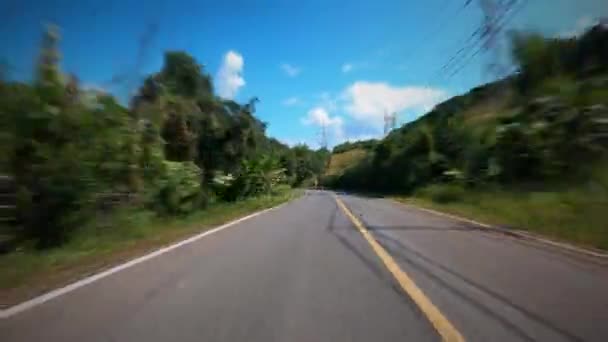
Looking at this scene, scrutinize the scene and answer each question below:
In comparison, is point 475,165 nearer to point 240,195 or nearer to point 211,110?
point 240,195

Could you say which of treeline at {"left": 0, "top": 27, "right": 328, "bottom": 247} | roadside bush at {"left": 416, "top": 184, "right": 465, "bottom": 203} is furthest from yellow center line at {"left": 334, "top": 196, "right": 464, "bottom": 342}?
A: roadside bush at {"left": 416, "top": 184, "right": 465, "bottom": 203}

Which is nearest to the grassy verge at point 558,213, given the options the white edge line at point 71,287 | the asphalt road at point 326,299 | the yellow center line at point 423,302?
the asphalt road at point 326,299

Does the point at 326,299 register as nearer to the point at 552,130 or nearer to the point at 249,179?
the point at 552,130

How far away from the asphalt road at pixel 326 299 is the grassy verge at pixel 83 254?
65 centimetres

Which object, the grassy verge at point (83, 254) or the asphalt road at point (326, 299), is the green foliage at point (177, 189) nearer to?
the grassy verge at point (83, 254)

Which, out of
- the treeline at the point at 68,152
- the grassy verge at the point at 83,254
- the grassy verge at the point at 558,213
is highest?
the treeline at the point at 68,152

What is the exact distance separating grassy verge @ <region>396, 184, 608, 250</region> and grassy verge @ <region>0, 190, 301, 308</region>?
9587 millimetres

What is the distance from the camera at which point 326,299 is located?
5105mm

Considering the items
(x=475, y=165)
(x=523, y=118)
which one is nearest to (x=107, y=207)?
(x=523, y=118)

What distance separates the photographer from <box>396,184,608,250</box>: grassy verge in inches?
435

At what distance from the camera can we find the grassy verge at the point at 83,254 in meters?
5.81

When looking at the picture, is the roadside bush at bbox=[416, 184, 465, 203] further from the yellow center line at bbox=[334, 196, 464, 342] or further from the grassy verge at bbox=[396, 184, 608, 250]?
the yellow center line at bbox=[334, 196, 464, 342]

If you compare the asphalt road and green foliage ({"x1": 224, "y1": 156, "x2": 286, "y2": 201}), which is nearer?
the asphalt road

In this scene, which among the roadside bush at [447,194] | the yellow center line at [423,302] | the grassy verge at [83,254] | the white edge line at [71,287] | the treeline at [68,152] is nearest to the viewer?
the yellow center line at [423,302]
